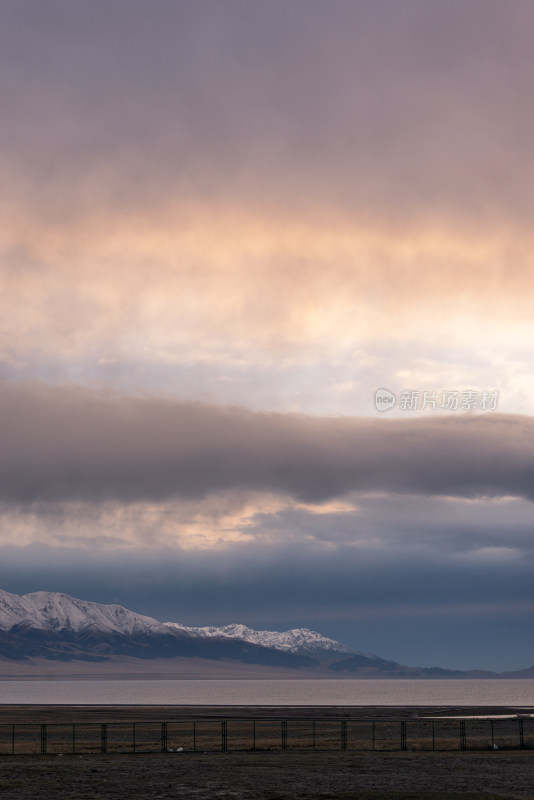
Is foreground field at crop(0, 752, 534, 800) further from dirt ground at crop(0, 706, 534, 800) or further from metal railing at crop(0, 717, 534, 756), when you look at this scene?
metal railing at crop(0, 717, 534, 756)

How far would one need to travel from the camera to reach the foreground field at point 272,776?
135 feet

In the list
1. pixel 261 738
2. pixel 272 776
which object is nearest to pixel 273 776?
pixel 272 776

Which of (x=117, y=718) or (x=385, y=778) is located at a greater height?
(x=385, y=778)

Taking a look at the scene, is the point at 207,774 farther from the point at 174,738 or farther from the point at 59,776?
the point at 174,738

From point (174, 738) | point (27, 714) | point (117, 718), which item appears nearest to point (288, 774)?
point (174, 738)

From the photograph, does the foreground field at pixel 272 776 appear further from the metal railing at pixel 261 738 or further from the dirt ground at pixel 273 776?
the metal railing at pixel 261 738

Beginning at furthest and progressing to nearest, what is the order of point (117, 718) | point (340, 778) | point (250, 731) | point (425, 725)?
point (117, 718)
point (425, 725)
point (250, 731)
point (340, 778)

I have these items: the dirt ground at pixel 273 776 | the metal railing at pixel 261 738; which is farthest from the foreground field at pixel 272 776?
A: the metal railing at pixel 261 738

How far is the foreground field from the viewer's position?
41.2 m

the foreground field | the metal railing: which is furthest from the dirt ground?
the metal railing

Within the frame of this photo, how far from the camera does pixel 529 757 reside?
61375mm

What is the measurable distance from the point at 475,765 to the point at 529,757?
24.8ft

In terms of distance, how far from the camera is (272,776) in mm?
48281

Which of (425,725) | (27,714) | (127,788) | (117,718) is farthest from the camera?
(27,714)
